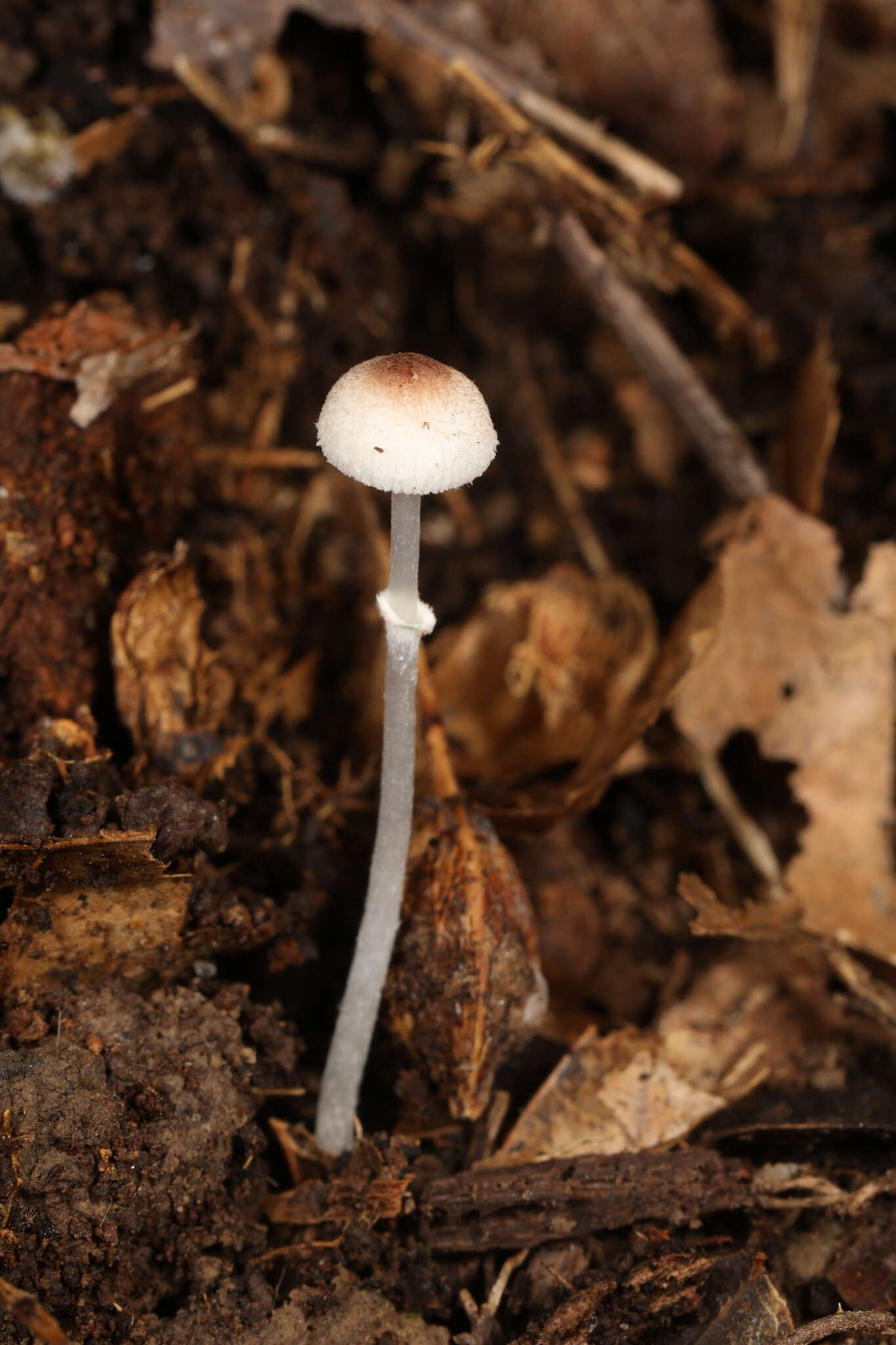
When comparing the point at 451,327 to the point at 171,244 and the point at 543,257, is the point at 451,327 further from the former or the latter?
the point at 171,244

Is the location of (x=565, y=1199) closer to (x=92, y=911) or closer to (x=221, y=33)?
(x=92, y=911)

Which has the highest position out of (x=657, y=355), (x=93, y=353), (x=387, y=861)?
(x=93, y=353)

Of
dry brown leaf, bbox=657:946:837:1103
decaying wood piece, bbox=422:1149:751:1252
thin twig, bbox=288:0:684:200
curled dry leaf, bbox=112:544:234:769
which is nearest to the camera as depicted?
decaying wood piece, bbox=422:1149:751:1252

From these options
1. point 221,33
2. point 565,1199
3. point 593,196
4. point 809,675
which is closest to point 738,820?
point 809,675

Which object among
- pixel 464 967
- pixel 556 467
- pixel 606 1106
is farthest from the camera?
pixel 556 467

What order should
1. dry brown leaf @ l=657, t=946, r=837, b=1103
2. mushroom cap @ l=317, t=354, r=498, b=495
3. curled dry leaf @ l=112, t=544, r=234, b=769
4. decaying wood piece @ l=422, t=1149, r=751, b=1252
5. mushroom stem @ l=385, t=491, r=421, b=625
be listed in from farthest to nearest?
1. dry brown leaf @ l=657, t=946, r=837, b=1103
2. curled dry leaf @ l=112, t=544, r=234, b=769
3. decaying wood piece @ l=422, t=1149, r=751, b=1252
4. mushroom stem @ l=385, t=491, r=421, b=625
5. mushroom cap @ l=317, t=354, r=498, b=495

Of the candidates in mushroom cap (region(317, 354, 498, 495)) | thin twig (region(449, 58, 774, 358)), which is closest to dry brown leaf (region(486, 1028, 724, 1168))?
mushroom cap (region(317, 354, 498, 495))

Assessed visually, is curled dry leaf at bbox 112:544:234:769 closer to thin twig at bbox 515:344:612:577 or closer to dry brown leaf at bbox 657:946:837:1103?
dry brown leaf at bbox 657:946:837:1103
